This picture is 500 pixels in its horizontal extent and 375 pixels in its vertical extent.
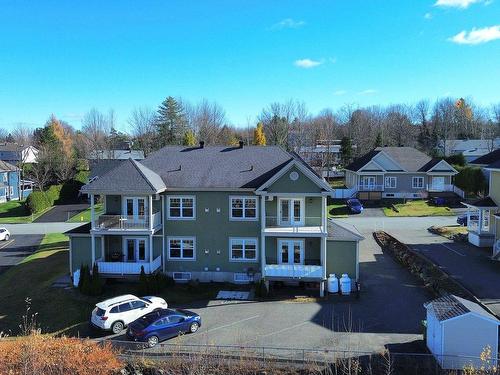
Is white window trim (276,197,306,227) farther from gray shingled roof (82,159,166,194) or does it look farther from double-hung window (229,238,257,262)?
gray shingled roof (82,159,166,194)

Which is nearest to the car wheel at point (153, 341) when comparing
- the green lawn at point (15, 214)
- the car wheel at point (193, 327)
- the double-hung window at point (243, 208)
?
the car wheel at point (193, 327)

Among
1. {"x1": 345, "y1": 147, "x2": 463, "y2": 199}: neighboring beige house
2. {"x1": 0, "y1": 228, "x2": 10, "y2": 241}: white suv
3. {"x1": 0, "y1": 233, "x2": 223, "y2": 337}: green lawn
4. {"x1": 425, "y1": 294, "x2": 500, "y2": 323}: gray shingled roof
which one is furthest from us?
{"x1": 345, "y1": 147, "x2": 463, "y2": 199}: neighboring beige house

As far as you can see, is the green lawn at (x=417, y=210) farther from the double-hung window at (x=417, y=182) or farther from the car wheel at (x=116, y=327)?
the car wheel at (x=116, y=327)

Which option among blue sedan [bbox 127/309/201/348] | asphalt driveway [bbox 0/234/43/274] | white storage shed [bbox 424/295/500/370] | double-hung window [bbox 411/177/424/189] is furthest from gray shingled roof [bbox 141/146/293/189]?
double-hung window [bbox 411/177/424/189]

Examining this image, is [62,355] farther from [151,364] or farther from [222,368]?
[222,368]

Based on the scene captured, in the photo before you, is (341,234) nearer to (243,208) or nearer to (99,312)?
(243,208)

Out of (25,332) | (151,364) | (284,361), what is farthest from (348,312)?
(25,332)

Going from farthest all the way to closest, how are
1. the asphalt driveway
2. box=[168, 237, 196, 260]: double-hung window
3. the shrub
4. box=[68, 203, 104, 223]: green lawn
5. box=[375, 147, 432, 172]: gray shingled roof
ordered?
1. box=[375, 147, 432, 172]: gray shingled roof
2. box=[68, 203, 104, 223]: green lawn
3. the asphalt driveway
4. box=[168, 237, 196, 260]: double-hung window
5. the shrub
